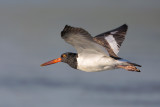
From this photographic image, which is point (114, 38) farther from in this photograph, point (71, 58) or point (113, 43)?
point (71, 58)

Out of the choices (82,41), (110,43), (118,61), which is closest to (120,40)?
(110,43)

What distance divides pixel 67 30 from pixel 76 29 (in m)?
0.24

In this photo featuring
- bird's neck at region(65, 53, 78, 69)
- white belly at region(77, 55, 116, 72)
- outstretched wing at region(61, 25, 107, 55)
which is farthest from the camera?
bird's neck at region(65, 53, 78, 69)

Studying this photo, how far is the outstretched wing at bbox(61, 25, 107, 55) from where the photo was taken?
8.74 m

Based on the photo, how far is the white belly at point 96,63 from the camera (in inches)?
391

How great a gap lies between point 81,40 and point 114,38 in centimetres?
210

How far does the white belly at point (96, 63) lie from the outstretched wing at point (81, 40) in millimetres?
144

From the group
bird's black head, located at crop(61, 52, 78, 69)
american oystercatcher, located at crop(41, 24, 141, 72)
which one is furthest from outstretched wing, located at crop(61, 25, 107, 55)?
bird's black head, located at crop(61, 52, 78, 69)

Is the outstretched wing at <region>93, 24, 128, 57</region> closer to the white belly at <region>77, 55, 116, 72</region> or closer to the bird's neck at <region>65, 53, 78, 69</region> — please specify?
the white belly at <region>77, 55, 116, 72</region>

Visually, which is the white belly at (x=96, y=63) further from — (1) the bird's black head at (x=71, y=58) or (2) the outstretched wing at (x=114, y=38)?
(2) the outstretched wing at (x=114, y=38)

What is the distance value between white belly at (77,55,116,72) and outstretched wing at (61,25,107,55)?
0.47 ft

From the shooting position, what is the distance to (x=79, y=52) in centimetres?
1004

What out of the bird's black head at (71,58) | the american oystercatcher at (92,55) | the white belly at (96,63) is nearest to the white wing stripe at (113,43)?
the american oystercatcher at (92,55)

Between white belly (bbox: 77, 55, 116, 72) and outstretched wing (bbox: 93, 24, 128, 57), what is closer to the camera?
white belly (bbox: 77, 55, 116, 72)
